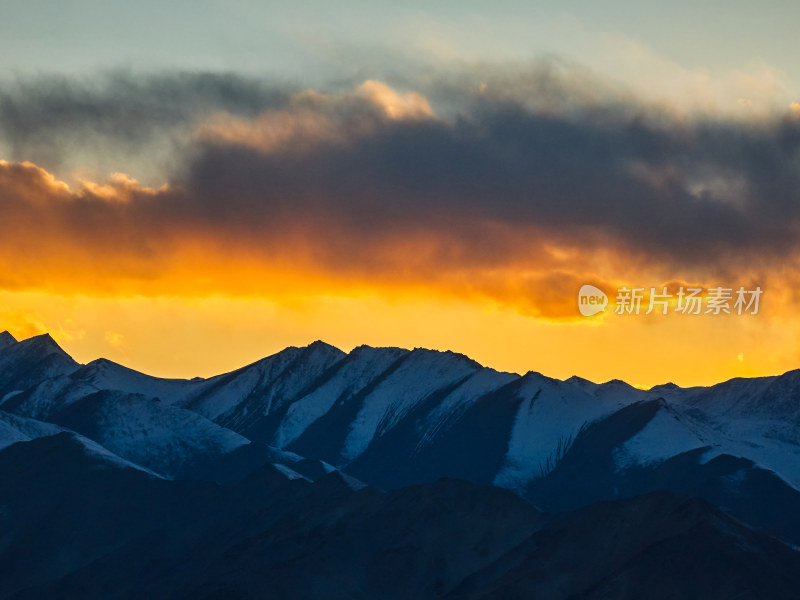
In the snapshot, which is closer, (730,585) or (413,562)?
(730,585)

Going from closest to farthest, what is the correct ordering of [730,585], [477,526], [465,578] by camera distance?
1. [730,585]
2. [465,578]
3. [477,526]

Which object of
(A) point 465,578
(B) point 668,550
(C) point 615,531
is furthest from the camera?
(A) point 465,578

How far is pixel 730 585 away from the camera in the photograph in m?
143

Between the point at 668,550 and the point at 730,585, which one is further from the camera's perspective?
the point at 668,550

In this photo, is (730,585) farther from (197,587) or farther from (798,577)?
(197,587)

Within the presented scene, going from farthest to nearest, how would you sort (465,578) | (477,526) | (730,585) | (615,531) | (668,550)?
(477,526), (465,578), (615,531), (668,550), (730,585)

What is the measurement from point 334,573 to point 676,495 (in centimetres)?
4569

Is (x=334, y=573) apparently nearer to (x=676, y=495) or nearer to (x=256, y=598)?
(x=256, y=598)

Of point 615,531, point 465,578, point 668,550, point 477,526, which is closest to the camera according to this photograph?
point 668,550

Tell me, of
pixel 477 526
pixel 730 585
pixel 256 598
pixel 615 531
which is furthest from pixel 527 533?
pixel 730 585

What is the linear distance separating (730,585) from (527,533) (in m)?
52.9

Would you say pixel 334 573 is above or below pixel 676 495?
below

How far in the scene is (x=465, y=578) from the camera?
182m

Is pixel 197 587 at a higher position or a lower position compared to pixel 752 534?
lower
